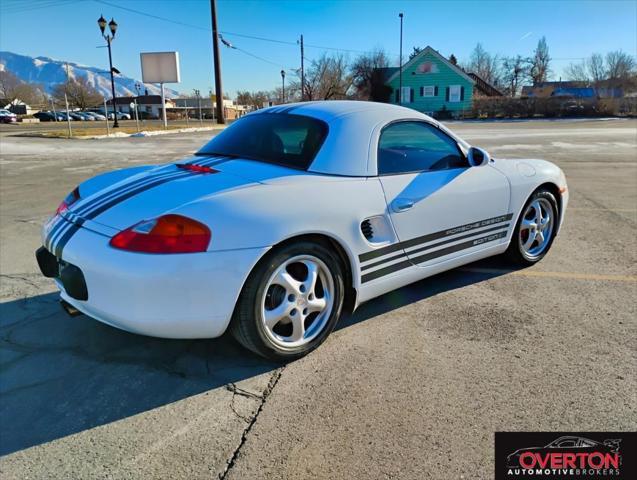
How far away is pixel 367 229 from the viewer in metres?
2.90

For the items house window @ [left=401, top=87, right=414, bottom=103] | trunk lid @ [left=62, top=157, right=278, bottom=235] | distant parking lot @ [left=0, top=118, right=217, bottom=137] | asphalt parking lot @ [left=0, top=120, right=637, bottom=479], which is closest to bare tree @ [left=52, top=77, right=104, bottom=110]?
distant parking lot @ [left=0, top=118, right=217, bottom=137]

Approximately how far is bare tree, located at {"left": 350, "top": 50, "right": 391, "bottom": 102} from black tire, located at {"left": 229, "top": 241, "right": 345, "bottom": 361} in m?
53.9

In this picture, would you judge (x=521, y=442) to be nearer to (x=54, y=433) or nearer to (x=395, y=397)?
(x=395, y=397)

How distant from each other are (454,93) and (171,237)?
5504 centimetres

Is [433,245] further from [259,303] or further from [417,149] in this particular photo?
[259,303]

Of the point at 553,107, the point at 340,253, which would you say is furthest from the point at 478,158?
the point at 553,107

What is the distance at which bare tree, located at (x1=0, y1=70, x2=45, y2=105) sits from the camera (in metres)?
99.6

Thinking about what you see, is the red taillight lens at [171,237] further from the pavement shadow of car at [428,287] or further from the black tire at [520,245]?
the black tire at [520,245]

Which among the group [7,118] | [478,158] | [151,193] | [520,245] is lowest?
[520,245]

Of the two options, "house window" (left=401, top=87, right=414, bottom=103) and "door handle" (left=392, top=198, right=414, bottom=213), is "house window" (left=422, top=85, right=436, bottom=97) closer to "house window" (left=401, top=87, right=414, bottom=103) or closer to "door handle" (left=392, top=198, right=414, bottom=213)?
"house window" (left=401, top=87, right=414, bottom=103)

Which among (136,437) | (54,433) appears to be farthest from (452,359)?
(54,433)

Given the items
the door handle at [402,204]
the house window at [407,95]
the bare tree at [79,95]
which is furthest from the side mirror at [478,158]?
the bare tree at [79,95]

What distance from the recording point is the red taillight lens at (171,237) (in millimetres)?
2279

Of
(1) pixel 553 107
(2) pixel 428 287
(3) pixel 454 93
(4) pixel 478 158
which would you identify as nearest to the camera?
(4) pixel 478 158
